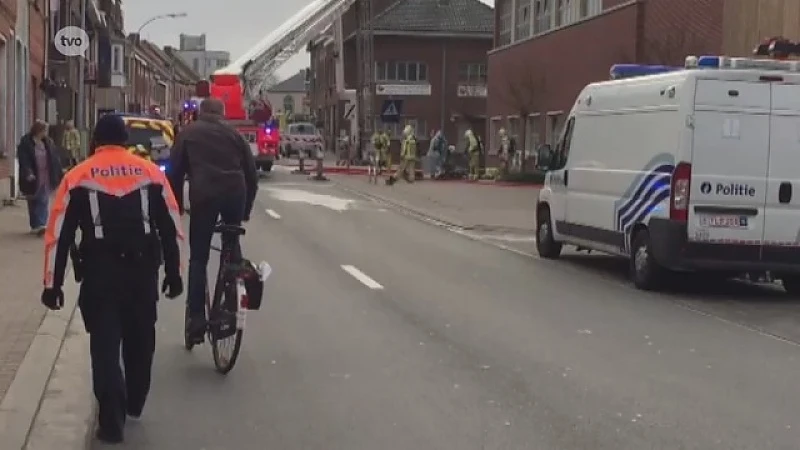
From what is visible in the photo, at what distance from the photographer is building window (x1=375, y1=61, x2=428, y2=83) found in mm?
70500

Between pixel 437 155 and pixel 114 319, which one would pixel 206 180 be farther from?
pixel 437 155

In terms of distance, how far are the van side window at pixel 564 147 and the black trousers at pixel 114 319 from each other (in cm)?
1068

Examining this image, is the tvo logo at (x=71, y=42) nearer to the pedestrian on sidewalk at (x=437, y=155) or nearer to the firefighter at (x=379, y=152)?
the firefighter at (x=379, y=152)

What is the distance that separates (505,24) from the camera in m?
49.1

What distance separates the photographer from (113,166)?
6.48 meters

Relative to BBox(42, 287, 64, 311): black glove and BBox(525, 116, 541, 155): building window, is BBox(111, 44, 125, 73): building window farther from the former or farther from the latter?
BBox(42, 287, 64, 311): black glove

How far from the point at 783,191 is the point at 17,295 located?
8112mm

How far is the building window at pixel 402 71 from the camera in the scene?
231ft

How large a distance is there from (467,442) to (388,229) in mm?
15011

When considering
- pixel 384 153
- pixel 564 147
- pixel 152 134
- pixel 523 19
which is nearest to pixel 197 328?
pixel 564 147

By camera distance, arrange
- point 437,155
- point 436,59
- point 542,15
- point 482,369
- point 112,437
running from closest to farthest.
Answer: point 112,437, point 482,369, point 437,155, point 542,15, point 436,59

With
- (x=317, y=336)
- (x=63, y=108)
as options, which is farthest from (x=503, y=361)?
(x=63, y=108)

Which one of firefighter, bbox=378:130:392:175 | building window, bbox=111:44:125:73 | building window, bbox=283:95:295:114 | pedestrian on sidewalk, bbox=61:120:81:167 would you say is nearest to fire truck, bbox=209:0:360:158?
firefighter, bbox=378:130:392:175

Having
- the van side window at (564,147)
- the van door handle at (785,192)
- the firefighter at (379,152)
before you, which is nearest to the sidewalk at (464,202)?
the firefighter at (379,152)
